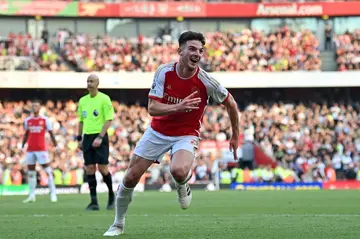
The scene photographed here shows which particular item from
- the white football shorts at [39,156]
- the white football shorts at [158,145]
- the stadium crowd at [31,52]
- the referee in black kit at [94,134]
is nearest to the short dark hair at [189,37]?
the white football shorts at [158,145]

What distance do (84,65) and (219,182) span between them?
36.9 ft

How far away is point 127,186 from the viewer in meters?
9.66

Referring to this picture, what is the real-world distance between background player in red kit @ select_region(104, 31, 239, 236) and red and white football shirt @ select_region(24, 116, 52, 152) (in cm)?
1083

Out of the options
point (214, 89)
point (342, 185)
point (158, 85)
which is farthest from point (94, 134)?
point (342, 185)

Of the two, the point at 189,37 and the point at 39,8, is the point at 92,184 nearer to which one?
the point at 189,37

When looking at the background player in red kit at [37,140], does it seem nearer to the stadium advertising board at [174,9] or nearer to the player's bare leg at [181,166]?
the player's bare leg at [181,166]

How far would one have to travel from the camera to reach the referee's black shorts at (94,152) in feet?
51.9

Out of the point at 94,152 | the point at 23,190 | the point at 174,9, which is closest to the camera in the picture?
the point at 94,152

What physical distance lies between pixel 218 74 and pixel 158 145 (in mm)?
31557

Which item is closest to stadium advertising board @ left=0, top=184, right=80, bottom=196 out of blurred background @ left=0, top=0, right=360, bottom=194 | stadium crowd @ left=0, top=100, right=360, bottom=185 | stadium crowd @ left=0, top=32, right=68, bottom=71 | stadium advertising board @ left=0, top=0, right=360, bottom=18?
stadium crowd @ left=0, top=100, right=360, bottom=185

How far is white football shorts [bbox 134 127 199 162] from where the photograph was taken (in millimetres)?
9625

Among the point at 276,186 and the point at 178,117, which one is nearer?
the point at 178,117

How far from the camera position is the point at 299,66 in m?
42.2

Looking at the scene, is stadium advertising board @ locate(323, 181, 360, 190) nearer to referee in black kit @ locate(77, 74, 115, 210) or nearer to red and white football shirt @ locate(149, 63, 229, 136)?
referee in black kit @ locate(77, 74, 115, 210)
